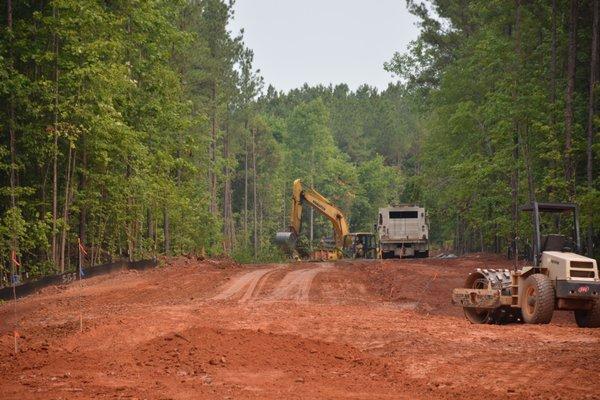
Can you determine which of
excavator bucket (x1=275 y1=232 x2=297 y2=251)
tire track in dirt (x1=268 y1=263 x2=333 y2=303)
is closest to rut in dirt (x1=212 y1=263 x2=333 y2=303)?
tire track in dirt (x1=268 y1=263 x2=333 y2=303)

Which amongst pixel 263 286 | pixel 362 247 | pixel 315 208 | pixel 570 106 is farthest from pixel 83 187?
pixel 362 247

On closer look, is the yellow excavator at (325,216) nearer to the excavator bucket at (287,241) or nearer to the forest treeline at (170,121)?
the excavator bucket at (287,241)

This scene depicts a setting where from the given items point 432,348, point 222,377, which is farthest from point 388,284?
point 222,377

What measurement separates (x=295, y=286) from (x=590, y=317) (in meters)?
13.1

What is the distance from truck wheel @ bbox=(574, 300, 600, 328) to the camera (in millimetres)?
16375

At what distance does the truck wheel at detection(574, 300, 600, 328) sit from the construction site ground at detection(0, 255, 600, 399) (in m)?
0.81

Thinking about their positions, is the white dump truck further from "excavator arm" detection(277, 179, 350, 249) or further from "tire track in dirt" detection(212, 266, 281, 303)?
"tire track in dirt" detection(212, 266, 281, 303)

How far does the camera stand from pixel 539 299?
16156 millimetres

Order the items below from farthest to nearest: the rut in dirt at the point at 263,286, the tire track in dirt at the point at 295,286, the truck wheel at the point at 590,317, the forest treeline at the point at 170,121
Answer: the forest treeline at the point at 170,121, the tire track in dirt at the point at 295,286, the rut in dirt at the point at 263,286, the truck wheel at the point at 590,317

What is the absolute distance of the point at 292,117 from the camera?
123 metres

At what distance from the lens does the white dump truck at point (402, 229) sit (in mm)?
52344

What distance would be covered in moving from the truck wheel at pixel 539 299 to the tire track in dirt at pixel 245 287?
9087 mm

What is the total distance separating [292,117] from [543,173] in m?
A: 88.3

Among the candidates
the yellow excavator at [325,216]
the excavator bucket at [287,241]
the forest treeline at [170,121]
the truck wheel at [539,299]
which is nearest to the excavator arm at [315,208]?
the yellow excavator at [325,216]
